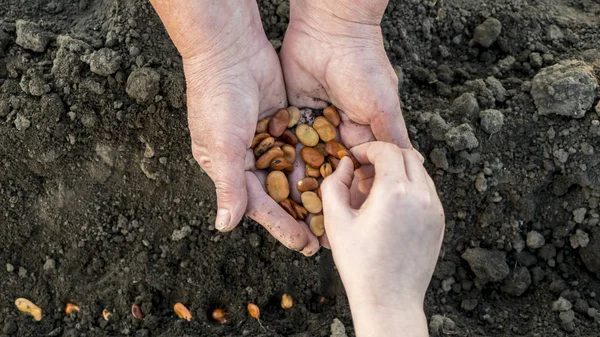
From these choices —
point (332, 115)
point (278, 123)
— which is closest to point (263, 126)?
point (278, 123)

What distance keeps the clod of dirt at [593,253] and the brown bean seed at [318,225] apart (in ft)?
4.24

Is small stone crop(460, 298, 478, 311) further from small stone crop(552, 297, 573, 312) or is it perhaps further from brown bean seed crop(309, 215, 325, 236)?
brown bean seed crop(309, 215, 325, 236)

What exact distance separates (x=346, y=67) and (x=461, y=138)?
0.63 meters

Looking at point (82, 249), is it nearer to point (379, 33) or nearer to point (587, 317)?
point (379, 33)

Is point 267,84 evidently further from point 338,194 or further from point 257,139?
point 338,194

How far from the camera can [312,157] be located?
2.47 m

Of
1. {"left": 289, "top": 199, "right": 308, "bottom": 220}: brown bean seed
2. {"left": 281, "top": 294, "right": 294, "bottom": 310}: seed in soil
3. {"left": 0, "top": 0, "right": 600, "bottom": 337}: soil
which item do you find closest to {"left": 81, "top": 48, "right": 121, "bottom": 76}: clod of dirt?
{"left": 0, "top": 0, "right": 600, "bottom": 337}: soil

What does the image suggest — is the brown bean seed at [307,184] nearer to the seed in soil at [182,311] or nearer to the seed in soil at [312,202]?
the seed in soil at [312,202]

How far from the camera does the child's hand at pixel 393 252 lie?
189 cm

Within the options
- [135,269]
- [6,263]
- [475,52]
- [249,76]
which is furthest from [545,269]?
[6,263]

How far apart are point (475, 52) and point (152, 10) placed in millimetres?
1646

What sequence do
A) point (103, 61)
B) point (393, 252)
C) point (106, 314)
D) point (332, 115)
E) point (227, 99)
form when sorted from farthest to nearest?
point (106, 314)
point (103, 61)
point (332, 115)
point (227, 99)
point (393, 252)

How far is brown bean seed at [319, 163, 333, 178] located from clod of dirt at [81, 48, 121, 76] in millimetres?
1064

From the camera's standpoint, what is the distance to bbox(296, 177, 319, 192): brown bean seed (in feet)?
7.94
